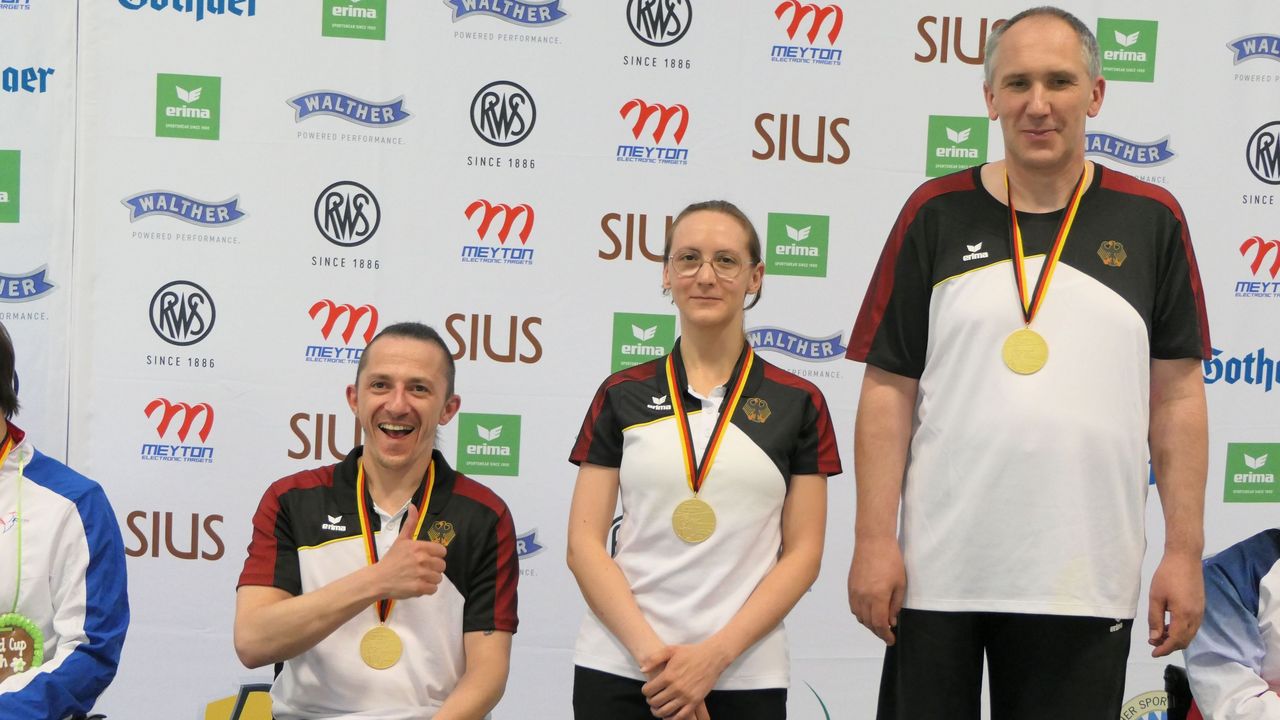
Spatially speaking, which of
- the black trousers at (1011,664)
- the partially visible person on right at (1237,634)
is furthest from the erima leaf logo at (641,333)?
the partially visible person on right at (1237,634)

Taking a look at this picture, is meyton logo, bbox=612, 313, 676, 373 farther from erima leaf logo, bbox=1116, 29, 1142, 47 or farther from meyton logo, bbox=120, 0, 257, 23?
erima leaf logo, bbox=1116, 29, 1142, 47

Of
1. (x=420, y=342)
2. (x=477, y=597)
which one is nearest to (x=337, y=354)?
(x=420, y=342)

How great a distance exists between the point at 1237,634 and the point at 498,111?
2470mm

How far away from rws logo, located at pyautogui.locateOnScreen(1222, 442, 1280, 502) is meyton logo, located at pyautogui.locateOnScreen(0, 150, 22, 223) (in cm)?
399

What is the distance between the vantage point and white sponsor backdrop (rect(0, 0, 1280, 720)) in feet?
11.1

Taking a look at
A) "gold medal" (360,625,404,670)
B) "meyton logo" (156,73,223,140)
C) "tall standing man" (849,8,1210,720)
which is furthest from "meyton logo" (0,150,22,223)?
"tall standing man" (849,8,1210,720)

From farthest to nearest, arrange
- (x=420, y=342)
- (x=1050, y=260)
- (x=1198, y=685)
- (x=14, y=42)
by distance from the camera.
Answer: (x=14, y=42)
(x=420, y=342)
(x=1198, y=685)
(x=1050, y=260)

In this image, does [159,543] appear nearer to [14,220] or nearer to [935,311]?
[14,220]

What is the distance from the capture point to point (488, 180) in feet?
11.3

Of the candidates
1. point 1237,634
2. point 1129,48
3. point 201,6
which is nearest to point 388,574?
point 1237,634

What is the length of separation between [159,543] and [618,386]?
204cm

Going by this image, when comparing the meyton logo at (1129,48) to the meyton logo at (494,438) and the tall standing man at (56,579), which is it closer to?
the meyton logo at (494,438)

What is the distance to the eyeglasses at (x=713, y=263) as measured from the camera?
2117mm

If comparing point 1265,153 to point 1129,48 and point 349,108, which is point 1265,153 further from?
point 349,108
